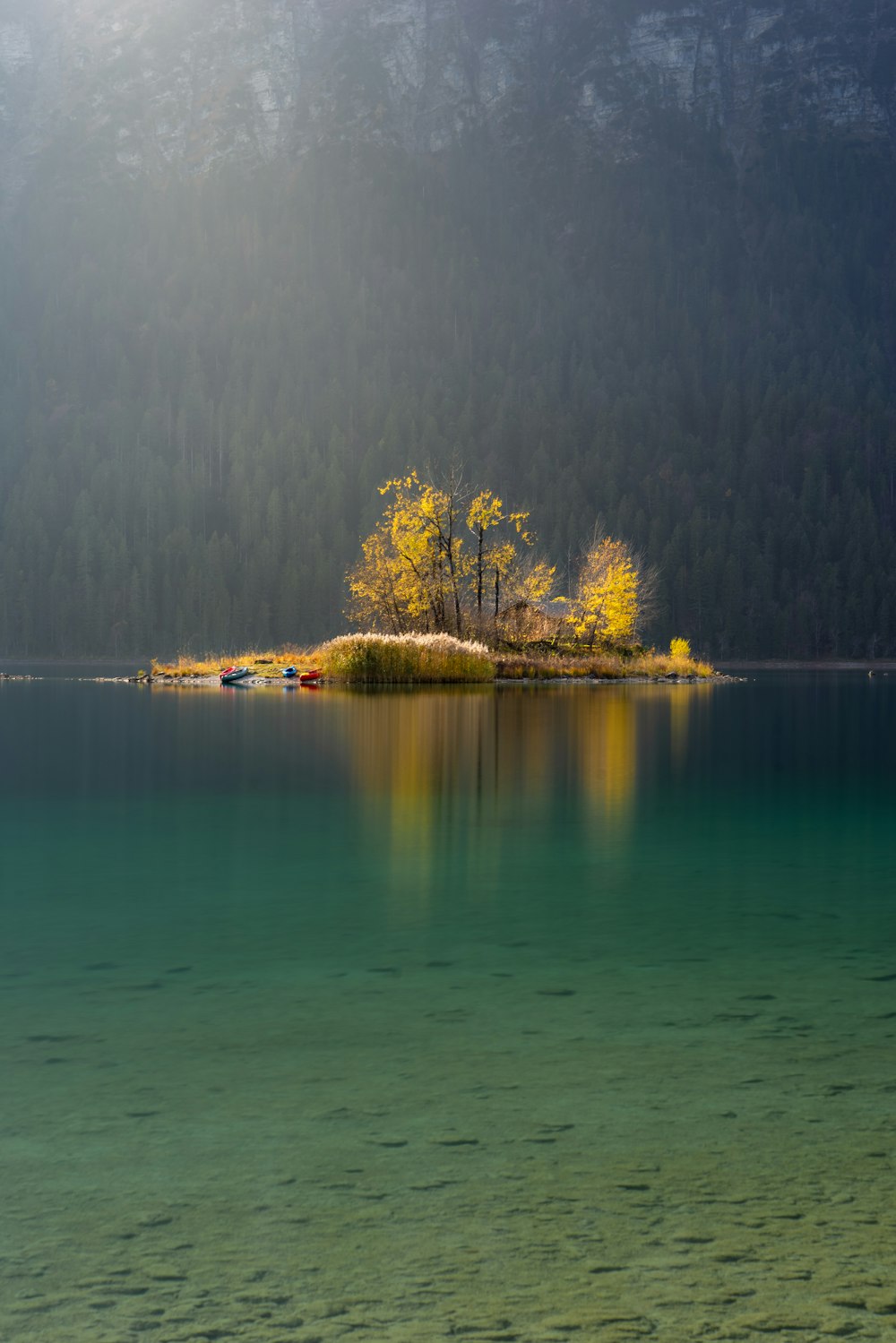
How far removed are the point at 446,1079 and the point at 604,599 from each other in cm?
6392

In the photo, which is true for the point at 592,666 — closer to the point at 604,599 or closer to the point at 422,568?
the point at 604,599

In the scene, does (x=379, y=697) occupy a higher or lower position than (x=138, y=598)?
lower

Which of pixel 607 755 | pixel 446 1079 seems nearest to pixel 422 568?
pixel 607 755

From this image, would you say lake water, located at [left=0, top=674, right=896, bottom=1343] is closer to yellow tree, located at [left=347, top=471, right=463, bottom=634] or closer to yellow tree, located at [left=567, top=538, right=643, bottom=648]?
yellow tree, located at [left=347, top=471, right=463, bottom=634]

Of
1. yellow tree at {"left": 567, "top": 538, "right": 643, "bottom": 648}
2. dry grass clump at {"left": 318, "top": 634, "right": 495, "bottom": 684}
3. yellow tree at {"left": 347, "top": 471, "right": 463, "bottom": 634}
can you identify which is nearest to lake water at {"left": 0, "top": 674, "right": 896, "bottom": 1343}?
dry grass clump at {"left": 318, "top": 634, "right": 495, "bottom": 684}

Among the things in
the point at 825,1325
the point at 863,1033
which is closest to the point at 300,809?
the point at 863,1033

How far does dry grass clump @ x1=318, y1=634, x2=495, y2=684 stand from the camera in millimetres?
59022

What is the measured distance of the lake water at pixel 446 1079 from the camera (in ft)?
15.7

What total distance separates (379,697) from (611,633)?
26.0m

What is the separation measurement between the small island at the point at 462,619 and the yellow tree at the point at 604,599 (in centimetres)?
6

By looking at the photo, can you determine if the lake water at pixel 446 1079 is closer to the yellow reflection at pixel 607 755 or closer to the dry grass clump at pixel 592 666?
the yellow reflection at pixel 607 755

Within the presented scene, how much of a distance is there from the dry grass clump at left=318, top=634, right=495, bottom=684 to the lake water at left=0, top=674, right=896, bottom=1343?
41407mm

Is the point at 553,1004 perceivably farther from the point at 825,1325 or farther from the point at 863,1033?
the point at 825,1325

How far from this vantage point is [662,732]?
33344mm
